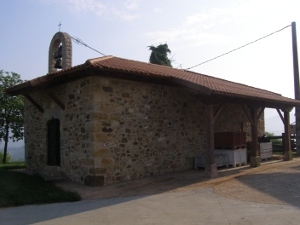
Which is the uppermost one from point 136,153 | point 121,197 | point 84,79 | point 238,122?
point 84,79

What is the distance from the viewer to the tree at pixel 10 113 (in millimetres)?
17083

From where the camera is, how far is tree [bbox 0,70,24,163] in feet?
56.0

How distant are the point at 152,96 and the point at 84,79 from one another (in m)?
2.28

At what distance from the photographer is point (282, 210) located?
5.44 meters

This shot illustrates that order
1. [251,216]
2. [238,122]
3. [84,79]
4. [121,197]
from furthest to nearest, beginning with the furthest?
[238,122]
[84,79]
[121,197]
[251,216]

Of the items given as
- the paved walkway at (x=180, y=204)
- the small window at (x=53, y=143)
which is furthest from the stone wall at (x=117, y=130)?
the paved walkway at (x=180, y=204)

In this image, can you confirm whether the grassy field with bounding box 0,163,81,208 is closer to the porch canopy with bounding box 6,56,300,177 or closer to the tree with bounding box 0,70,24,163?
the porch canopy with bounding box 6,56,300,177

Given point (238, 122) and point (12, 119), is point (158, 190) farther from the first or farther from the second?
point (12, 119)

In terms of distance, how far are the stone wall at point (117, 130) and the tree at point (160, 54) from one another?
20.1 m

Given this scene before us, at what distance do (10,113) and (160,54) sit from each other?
57.5 feet

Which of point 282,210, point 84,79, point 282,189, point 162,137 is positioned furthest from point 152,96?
point 282,210

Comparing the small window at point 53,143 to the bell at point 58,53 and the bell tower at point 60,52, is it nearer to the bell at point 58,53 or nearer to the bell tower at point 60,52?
the bell tower at point 60,52

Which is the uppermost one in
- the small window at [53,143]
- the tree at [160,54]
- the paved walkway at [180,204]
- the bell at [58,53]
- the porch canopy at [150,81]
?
the tree at [160,54]

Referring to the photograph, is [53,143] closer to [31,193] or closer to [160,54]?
[31,193]
